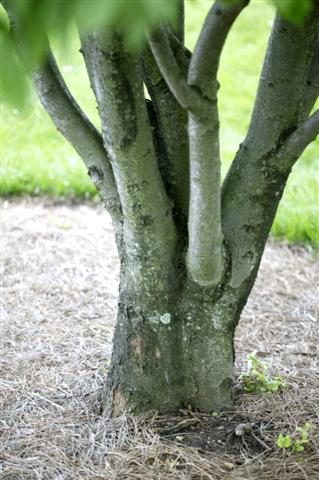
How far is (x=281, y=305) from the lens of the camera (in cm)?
319

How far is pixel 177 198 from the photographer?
193 cm

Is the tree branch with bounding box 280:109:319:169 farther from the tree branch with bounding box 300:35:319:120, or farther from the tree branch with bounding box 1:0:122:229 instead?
the tree branch with bounding box 1:0:122:229

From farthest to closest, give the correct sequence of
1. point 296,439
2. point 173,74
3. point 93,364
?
point 93,364, point 296,439, point 173,74

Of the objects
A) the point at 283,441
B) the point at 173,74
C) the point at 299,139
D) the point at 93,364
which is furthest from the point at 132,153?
the point at 93,364

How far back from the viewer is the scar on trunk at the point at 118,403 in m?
A: 2.02

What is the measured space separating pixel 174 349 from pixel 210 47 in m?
0.97

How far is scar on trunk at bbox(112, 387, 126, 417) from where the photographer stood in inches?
79.4

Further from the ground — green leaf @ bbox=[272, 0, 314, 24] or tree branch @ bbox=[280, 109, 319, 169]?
tree branch @ bbox=[280, 109, 319, 169]

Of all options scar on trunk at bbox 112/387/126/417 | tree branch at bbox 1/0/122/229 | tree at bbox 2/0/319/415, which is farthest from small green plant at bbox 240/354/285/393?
tree branch at bbox 1/0/122/229

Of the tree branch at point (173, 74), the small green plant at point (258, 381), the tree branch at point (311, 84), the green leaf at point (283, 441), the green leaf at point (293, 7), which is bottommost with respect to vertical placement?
the green leaf at point (283, 441)

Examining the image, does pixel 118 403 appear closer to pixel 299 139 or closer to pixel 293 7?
pixel 299 139

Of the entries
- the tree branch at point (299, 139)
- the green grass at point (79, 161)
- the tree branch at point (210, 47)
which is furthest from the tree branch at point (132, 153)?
the green grass at point (79, 161)

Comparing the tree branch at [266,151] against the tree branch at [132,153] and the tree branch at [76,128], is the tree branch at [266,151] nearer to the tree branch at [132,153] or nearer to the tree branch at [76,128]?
the tree branch at [132,153]

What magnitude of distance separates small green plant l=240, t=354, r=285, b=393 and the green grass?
1.72 meters
